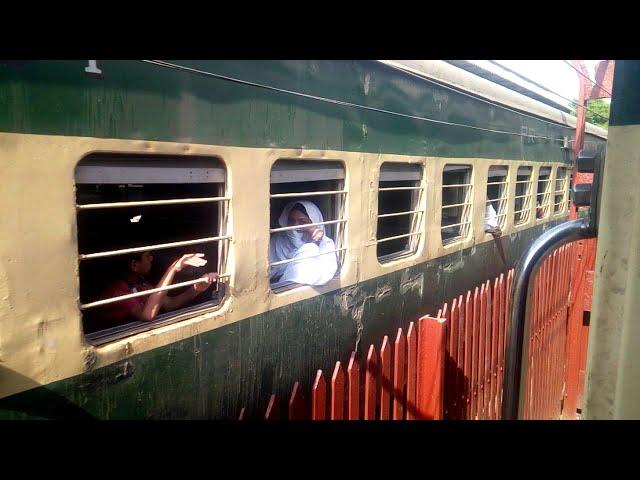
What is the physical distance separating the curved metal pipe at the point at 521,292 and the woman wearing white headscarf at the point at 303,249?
1720 mm

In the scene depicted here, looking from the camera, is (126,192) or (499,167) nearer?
(126,192)

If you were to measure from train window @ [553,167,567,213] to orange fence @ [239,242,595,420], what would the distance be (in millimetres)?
2502

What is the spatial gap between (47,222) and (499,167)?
16.9 ft

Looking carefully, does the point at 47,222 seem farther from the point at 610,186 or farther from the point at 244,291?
the point at 610,186

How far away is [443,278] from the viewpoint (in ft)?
15.9

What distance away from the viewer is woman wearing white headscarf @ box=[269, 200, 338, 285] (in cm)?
317

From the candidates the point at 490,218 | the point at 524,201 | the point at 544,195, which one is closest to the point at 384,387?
the point at 490,218

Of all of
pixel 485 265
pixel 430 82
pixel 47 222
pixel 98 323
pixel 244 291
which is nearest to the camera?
pixel 47 222

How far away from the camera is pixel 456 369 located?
14.1 feet

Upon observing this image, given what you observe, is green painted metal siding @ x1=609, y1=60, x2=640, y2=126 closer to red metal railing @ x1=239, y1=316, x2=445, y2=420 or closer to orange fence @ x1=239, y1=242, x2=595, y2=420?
orange fence @ x1=239, y1=242, x2=595, y2=420

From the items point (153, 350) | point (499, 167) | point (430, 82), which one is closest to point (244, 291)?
point (153, 350)

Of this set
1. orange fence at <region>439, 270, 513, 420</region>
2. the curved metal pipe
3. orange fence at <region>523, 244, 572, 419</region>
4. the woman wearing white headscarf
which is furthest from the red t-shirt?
orange fence at <region>523, 244, 572, 419</region>

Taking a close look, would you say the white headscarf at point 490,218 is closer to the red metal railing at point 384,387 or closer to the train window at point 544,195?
the train window at point 544,195

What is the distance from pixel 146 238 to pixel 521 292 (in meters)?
2.96
